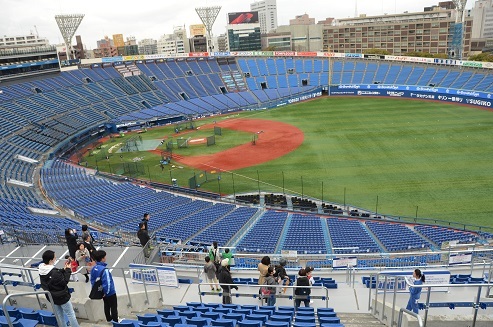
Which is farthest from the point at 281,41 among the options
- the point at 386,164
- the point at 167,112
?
the point at 386,164

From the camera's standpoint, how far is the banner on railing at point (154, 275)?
11.5 meters

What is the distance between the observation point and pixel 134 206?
93.2ft

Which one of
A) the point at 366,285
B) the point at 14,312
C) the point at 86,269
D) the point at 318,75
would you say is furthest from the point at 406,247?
the point at 318,75

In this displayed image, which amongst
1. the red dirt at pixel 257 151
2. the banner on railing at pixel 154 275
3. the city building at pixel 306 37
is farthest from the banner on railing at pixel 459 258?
the city building at pixel 306 37

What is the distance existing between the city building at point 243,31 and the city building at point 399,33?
1214 inches

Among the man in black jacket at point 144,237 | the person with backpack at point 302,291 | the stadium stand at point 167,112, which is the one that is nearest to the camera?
the person with backpack at point 302,291

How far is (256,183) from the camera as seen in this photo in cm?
3656

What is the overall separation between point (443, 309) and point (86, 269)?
9640mm

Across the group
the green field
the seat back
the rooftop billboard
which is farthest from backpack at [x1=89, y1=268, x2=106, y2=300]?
the rooftop billboard

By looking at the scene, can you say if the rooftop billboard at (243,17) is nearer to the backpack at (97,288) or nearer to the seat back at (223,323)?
the backpack at (97,288)

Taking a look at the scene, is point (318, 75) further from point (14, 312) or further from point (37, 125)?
point (14, 312)

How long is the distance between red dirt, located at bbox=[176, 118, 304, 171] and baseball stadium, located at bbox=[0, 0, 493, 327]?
0.33 meters

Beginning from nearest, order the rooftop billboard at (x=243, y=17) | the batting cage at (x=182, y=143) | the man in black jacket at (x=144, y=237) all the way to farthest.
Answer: the man in black jacket at (x=144, y=237) → the batting cage at (x=182, y=143) → the rooftop billboard at (x=243, y=17)

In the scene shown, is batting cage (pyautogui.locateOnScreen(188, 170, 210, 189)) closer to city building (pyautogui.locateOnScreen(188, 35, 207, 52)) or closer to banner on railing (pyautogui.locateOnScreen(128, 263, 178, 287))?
banner on railing (pyautogui.locateOnScreen(128, 263, 178, 287))
